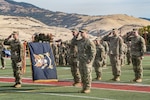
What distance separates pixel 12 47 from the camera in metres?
16.3

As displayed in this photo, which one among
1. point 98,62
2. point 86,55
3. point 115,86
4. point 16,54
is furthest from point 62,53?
point 86,55

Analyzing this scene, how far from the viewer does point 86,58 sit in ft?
47.2

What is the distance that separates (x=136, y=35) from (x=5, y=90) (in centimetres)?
520

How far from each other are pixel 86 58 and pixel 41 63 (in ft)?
8.69

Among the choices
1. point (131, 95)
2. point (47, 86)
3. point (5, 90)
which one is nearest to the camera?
point (131, 95)

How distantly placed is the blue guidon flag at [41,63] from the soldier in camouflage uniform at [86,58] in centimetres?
237

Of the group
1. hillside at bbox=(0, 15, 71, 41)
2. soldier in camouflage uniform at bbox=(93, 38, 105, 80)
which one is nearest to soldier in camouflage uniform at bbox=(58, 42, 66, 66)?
soldier in camouflage uniform at bbox=(93, 38, 105, 80)

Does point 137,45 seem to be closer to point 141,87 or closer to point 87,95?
point 141,87

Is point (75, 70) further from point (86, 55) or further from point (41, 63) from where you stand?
point (86, 55)

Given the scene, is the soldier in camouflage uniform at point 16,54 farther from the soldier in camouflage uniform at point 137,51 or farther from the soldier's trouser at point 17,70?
the soldier in camouflage uniform at point 137,51

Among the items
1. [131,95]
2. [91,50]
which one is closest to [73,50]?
[91,50]

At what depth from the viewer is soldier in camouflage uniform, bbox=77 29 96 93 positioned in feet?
46.9

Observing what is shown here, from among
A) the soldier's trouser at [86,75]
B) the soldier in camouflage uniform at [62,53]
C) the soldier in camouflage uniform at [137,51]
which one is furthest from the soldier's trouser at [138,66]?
the soldier in camouflage uniform at [62,53]

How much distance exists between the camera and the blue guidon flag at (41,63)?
16.4 m
